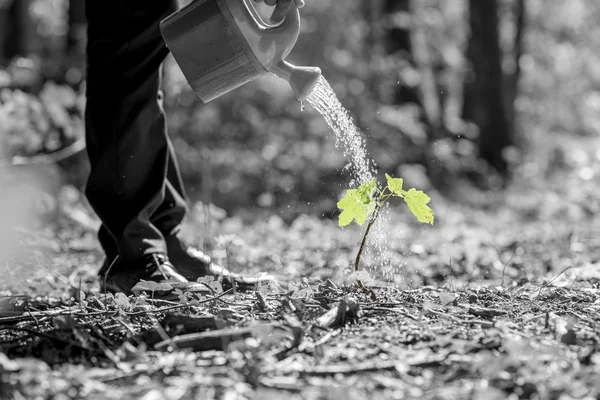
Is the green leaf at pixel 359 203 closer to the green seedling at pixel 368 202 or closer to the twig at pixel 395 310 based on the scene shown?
the green seedling at pixel 368 202

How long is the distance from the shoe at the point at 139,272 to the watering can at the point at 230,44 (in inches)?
23.7

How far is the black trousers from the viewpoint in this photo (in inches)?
91.6

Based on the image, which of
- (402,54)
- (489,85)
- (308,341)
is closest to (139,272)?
(308,341)

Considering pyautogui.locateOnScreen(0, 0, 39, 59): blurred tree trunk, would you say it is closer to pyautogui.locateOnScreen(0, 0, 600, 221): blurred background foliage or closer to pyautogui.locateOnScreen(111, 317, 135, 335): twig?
pyautogui.locateOnScreen(0, 0, 600, 221): blurred background foliage

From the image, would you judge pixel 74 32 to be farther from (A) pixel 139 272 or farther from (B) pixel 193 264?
(A) pixel 139 272

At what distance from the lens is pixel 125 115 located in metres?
2.36

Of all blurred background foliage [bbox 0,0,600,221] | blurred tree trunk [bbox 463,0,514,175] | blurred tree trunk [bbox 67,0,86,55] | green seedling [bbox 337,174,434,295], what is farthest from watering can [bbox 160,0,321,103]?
blurred tree trunk [bbox 463,0,514,175]

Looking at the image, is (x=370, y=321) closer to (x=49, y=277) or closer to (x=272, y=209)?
(x=49, y=277)

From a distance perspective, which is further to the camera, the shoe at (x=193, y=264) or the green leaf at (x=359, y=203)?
the shoe at (x=193, y=264)

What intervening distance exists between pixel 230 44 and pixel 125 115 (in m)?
0.53

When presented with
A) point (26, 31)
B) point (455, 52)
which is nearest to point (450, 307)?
point (26, 31)

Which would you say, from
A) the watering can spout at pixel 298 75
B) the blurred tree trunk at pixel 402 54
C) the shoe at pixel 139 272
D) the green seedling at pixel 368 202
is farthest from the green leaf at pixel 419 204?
the blurred tree trunk at pixel 402 54

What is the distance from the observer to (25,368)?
135 centimetres

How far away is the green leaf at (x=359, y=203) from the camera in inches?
77.7
